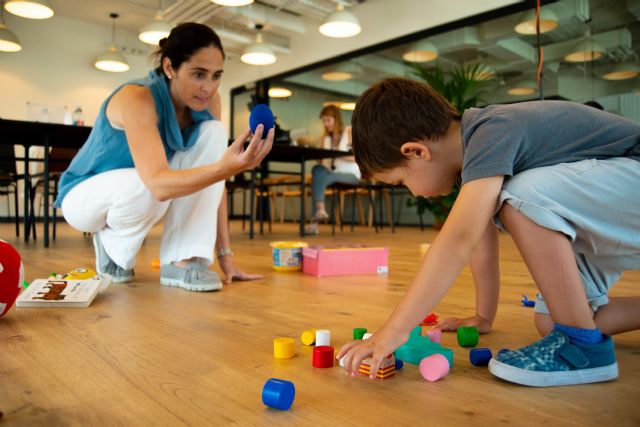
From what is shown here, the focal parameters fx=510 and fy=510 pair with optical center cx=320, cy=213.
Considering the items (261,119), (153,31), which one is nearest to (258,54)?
(153,31)

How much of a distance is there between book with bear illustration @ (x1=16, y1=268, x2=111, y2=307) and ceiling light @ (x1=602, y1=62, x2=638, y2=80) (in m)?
4.56

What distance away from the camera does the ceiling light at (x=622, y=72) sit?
14.2 feet

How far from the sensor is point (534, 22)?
15.9ft

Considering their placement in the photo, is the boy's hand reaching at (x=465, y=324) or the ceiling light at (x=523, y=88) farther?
the ceiling light at (x=523, y=88)

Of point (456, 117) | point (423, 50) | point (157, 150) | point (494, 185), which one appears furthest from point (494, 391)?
point (423, 50)

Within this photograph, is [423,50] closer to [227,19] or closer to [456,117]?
[227,19]

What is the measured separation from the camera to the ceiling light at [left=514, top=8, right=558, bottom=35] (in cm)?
476

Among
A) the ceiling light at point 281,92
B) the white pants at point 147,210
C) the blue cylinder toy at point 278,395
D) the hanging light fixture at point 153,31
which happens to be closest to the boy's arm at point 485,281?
the blue cylinder toy at point 278,395

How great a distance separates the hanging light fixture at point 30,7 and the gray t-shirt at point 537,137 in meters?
4.64

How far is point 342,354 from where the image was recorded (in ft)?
2.57

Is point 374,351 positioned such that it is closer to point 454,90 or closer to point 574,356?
point 574,356

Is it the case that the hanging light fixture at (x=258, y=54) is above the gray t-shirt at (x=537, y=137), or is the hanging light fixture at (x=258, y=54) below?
above

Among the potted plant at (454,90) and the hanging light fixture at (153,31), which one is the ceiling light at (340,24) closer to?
the potted plant at (454,90)

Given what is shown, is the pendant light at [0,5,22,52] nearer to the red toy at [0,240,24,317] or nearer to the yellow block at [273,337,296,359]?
the red toy at [0,240,24,317]
